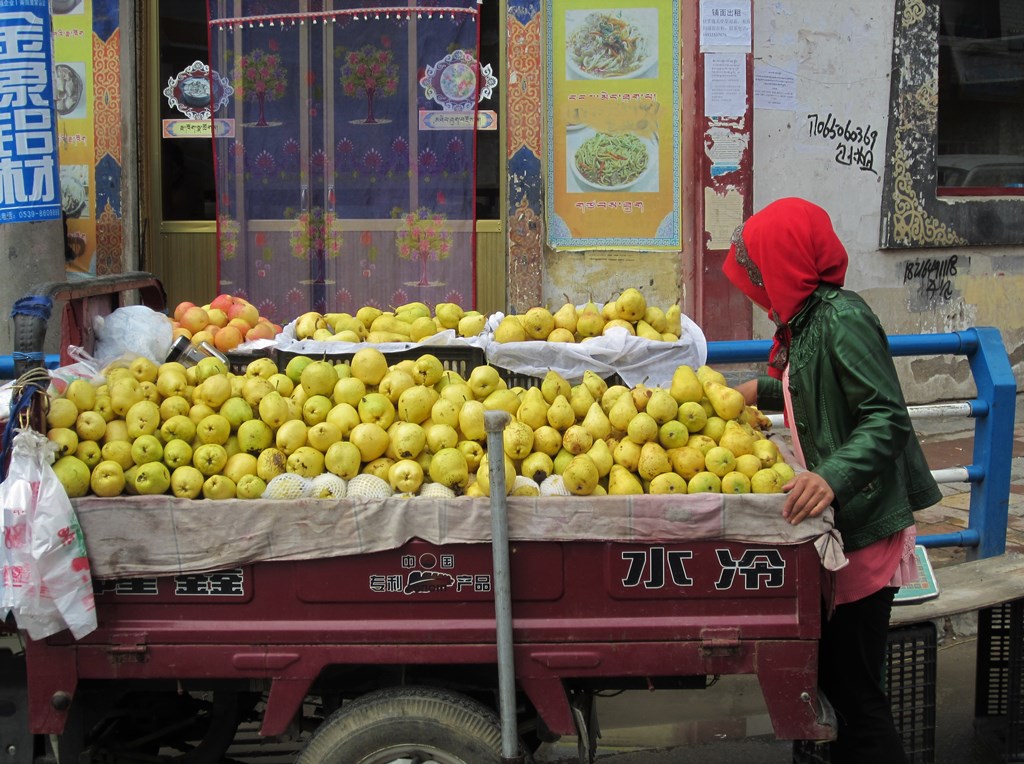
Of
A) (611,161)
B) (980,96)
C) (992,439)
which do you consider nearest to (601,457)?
(992,439)

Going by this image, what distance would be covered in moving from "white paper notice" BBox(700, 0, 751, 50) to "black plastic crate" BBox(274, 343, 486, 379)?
4584mm

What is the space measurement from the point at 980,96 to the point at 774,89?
2147 millimetres

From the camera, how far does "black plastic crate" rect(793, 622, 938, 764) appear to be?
3.38 metres

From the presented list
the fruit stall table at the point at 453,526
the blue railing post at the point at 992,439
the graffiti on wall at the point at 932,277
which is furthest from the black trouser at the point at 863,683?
the graffiti on wall at the point at 932,277

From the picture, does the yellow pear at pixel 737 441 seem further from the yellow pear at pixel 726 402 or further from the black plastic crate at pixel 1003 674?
the black plastic crate at pixel 1003 674

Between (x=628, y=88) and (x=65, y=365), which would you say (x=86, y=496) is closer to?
(x=65, y=365)

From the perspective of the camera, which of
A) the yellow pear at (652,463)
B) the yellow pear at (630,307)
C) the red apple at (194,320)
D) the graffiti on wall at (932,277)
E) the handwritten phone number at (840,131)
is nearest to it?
the yellow pear at (652,463)

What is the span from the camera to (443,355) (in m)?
3.68

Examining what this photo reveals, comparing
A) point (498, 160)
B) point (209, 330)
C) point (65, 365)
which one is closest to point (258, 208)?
point (498, 160)

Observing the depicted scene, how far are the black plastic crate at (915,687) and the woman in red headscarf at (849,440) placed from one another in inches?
16.3

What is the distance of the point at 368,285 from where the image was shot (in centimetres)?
788

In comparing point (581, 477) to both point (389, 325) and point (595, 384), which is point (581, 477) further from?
point (389, 325)

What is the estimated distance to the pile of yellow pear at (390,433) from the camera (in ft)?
9.64

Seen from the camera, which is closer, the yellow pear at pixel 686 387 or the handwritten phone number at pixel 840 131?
the yellow pear at pixel 686 387
